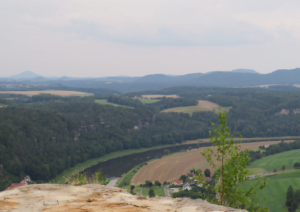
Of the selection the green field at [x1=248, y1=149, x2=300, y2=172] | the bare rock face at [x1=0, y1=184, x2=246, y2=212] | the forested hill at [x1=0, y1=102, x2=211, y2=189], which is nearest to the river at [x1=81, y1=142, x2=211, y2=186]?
the forested hill at [x1=0, y1=102, x2=211, y2=189]

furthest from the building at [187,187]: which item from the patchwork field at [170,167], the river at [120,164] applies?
the river at [120,164]

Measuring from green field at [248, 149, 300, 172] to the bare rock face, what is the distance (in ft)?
322

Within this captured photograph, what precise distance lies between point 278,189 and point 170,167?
138ft

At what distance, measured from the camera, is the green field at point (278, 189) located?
6450cm

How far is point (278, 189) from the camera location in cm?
7475

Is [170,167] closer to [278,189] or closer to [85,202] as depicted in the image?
[278,189]

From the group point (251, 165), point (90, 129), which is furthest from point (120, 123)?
point (251, 165)

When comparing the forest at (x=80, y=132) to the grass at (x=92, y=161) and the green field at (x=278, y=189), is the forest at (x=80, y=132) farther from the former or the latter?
the green field at (x=278, y=189)

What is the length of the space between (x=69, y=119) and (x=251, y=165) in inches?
3925

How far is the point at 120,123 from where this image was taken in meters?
172

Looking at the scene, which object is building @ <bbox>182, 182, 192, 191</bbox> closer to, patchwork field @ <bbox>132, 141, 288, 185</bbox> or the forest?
patchwork field @ <bbox>132, 141, 288, 185</bbox>

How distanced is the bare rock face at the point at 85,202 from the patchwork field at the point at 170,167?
252 feet

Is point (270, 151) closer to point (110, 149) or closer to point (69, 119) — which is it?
point (110, 149)

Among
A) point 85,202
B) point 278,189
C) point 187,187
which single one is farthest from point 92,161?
point 85,202
